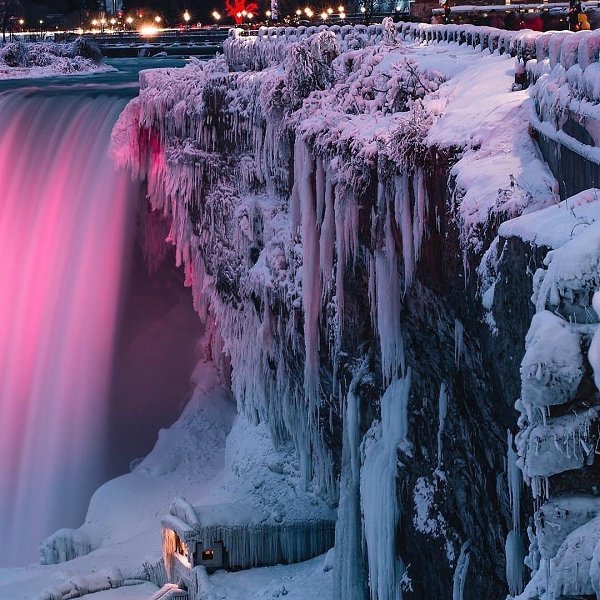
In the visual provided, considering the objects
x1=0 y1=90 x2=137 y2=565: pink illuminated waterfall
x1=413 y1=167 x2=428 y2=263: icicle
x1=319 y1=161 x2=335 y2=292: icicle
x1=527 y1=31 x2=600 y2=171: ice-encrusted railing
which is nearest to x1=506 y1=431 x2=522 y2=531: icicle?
x1=527 y1=31 x2=600 y2=171: ice-encrusted railing

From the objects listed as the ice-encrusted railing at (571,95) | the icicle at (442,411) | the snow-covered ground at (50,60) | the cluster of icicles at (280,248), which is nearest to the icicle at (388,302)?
the cluster of icicles at (280,248)

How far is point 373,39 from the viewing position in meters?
24.3

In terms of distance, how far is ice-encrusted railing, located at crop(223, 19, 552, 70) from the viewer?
16.8 metres

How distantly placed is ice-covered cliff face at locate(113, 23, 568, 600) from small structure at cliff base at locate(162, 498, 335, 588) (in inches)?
31.8

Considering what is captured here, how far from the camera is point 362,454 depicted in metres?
16.3

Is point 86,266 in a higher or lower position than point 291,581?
higher

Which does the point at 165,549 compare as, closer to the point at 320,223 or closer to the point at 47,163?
the point at 320,223

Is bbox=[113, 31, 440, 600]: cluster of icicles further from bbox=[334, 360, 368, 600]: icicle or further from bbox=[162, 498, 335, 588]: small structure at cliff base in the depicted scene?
bbox=[162, 498, 335, 588]: small structure at cliff base

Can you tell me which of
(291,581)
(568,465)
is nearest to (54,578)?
(291,581)

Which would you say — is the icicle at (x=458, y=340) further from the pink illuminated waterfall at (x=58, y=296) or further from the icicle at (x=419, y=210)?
the pink illuminated waterfall at (x=58, y=296)

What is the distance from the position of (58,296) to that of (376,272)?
14863mm

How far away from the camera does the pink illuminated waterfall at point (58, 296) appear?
27.1 m

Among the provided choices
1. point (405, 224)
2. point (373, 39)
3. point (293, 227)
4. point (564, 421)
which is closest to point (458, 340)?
point (405, 224)

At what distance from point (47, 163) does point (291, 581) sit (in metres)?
14.1
